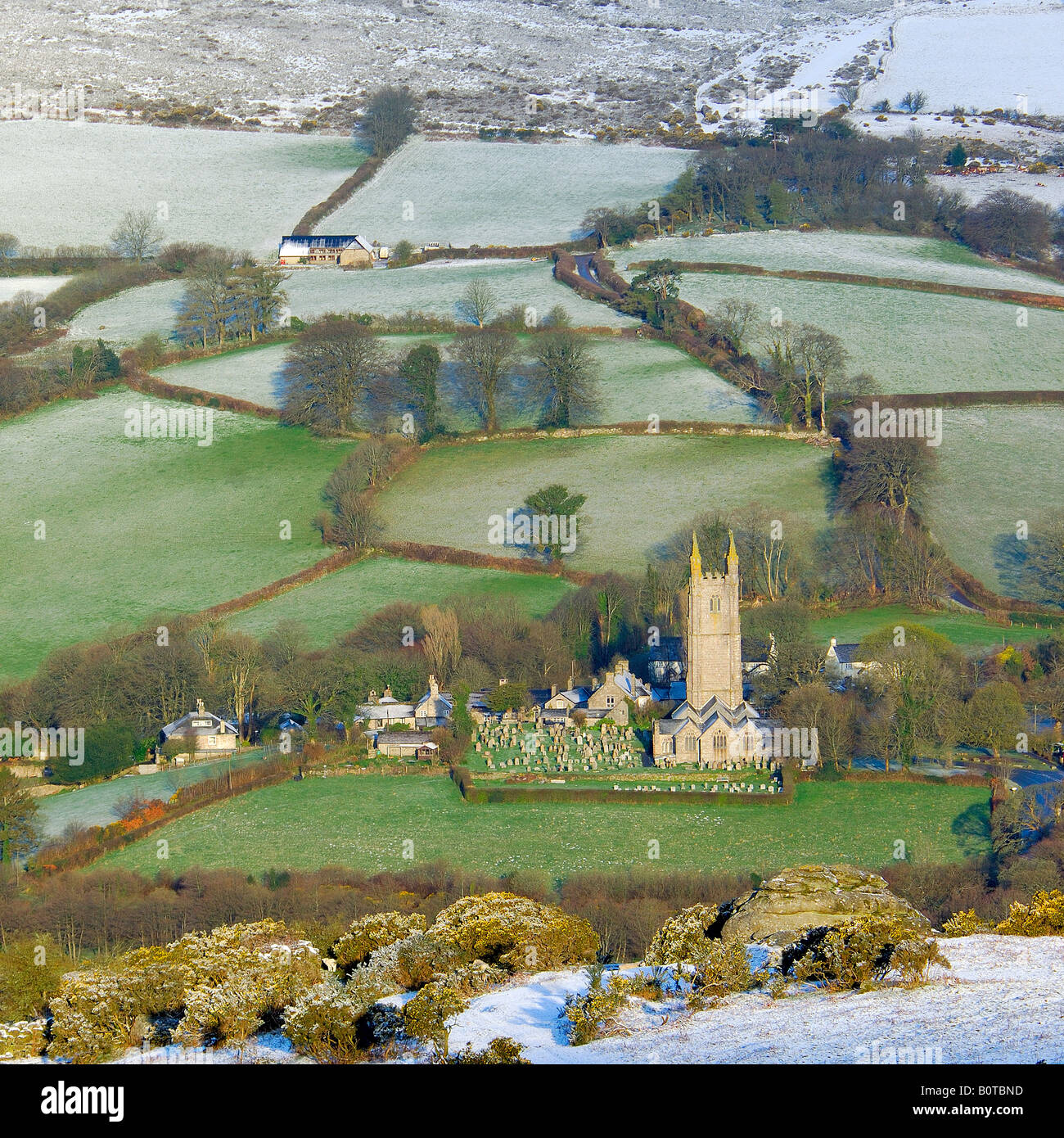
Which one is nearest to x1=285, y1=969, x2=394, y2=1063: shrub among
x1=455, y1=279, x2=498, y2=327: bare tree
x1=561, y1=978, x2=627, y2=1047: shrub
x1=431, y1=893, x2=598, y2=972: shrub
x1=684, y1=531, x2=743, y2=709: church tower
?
x1=561, y1=978, x2=627, y2=1047: shrub

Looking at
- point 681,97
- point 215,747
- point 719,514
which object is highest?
point 681,97

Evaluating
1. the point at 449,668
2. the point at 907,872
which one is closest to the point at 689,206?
the point at 449,668

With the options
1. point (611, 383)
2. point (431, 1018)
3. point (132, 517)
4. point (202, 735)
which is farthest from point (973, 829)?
point (611, 383)

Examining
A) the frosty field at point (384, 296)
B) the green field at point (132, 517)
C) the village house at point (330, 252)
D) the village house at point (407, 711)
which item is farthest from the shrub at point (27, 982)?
the village house at point (330, 252)

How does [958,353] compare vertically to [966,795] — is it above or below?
above

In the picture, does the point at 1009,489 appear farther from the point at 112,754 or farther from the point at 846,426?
the point at 112,754

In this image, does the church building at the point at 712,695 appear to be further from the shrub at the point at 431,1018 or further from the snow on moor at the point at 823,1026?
the shrub at the point at 431,1018

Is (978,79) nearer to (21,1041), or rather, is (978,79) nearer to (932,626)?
(932,626)
